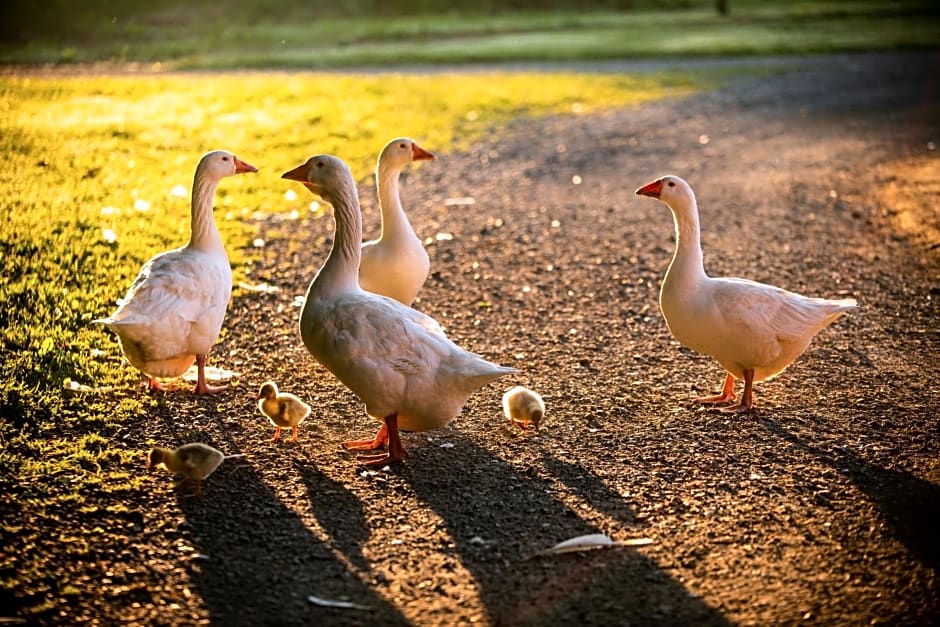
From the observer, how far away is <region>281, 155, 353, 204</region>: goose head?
5.39 meters

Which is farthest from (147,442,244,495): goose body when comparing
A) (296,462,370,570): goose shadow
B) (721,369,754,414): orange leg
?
(721,369,754,414): orange leg

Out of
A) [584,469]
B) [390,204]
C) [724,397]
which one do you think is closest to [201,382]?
[390,204]

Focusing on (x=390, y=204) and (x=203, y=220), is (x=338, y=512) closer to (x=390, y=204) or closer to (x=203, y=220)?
(x=203, y=220)

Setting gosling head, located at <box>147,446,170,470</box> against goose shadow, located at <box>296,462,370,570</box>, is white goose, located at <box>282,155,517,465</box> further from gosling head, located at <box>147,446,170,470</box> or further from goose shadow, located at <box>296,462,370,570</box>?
gosling head, located at <box>147,446,170,470</box>

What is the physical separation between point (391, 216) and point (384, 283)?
49 centimetres

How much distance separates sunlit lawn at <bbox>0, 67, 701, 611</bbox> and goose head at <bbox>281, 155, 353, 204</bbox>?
1.73 m

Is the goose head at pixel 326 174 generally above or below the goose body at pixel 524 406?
above

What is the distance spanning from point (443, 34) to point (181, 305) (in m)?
26.3

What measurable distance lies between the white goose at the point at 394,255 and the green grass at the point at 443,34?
9797 millimetres

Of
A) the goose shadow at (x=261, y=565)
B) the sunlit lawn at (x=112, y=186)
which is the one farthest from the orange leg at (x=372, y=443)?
the sunlit lawn at (x=112, y=186)

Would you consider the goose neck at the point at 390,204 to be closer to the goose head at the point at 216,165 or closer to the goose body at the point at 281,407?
the goose head at the point at 216,165

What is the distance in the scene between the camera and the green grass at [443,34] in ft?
55.6

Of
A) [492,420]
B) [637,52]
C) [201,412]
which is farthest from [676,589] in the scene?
[637,52]

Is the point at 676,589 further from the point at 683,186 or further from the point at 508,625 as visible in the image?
the point at 683,186
